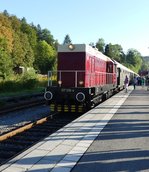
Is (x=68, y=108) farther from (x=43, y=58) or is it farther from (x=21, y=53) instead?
(x=43, y=58)

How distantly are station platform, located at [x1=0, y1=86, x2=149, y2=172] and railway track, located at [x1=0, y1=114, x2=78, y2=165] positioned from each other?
816mm

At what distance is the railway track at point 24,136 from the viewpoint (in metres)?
9.37

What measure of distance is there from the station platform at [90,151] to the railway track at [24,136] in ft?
2.68

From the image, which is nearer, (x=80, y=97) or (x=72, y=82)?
(x=80, y=97)

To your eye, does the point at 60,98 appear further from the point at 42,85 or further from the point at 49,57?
the point at 49,57

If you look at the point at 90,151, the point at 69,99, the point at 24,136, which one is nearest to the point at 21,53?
the point at 69,99

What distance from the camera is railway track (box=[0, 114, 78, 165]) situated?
9.37 meters

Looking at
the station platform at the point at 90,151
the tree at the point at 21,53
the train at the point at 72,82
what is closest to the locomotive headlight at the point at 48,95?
the train at the point at 72,82

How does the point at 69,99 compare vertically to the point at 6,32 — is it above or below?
below

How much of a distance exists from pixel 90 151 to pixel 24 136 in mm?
3889

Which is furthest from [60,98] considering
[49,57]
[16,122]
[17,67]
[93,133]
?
[49,57]

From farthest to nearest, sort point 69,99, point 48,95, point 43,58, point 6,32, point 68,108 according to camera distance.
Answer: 1. point 43,58
2. point 6,32
3. point 68,108
4. point 69,99
5. point 48,95

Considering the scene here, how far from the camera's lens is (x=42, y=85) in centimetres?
4941

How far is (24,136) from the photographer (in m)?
11.4
